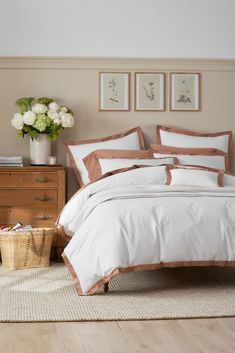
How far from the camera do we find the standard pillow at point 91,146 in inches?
240

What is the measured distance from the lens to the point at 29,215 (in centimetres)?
571

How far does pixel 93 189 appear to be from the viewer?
502 centimetres

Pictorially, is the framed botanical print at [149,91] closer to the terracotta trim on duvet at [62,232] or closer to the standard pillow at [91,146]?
the standard pillow at [91,146]

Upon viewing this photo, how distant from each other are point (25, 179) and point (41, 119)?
58 cm

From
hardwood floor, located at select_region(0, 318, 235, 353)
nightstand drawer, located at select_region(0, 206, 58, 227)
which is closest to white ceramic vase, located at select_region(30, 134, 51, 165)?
nightstand drawer, located at select_region(0, 206, 58, 227)

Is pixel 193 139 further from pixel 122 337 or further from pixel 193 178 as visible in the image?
pixel 122 337

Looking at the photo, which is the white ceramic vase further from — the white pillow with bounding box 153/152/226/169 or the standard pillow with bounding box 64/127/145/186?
the white pillow with bounding box 153/152/226/169

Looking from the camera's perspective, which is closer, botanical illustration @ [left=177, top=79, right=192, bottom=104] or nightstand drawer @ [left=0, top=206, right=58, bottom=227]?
nightstand drawer @ [left=0, top=206, right=58, bottom=227]

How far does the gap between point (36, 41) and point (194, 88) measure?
1588 mm

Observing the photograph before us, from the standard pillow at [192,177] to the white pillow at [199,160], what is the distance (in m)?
0.59

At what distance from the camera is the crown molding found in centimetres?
620

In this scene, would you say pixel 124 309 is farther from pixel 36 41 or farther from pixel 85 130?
pixel 36 41

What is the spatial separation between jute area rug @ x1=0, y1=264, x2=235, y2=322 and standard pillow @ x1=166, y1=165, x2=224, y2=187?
2.25 feet

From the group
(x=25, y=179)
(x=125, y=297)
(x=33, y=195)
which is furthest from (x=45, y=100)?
(x=125, y=297)
